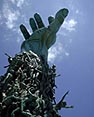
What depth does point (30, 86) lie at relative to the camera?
978 centimetres

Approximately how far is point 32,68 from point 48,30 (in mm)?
3681

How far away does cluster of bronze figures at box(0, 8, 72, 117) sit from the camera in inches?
339

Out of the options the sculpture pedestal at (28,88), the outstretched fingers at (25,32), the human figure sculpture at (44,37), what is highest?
the outstretched fingers at (25,32)

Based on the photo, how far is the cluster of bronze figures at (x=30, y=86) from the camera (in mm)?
8609

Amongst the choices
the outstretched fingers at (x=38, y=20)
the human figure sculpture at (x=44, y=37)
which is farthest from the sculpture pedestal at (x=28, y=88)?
the outstretched fingers at (x=38, y=20)

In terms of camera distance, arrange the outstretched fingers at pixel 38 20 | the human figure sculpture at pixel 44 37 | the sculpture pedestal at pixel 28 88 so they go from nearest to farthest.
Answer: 1. the sculpture pedestal at pixel 28 88
2. the human figure sculpture at pixel 44 37
3. the outstretched fingers at pixel 38 20

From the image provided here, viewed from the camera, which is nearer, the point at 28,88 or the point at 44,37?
the point at 28,88

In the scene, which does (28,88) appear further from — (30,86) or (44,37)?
(44,37)

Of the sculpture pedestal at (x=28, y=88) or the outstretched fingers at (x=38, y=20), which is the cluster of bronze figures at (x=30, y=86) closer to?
the sculpture pedestal at (x=28, y=88)

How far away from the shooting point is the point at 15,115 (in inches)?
329

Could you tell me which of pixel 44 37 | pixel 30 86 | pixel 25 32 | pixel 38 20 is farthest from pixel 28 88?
pixel 38 20

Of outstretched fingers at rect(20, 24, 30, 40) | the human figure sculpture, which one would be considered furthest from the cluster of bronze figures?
outstretched fingers at rect(20, 24, 30, 40)

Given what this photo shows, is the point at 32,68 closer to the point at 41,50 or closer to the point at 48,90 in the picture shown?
the point at 48,90

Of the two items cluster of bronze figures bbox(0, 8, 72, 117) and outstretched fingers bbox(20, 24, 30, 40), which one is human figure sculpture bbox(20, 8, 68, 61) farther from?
outstretched fingers bbox(20, 24, 30, 40)
